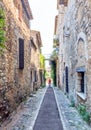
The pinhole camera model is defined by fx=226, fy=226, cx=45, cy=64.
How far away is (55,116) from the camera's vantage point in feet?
30.4

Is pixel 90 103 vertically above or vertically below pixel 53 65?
below

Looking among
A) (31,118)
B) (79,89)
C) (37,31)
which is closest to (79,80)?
(79,89)

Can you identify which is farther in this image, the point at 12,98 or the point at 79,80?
the point at 79,80

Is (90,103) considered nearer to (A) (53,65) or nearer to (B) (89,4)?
(B) (89,4)

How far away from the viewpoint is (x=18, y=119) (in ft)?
28.2

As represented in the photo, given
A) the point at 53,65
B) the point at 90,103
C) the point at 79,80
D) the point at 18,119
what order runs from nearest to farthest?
the point at 90,103, the point at 18,119, the point at 79,80, the point at 53,65

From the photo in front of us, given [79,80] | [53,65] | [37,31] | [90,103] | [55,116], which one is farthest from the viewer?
[53,65]

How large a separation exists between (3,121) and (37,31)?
66.6ft

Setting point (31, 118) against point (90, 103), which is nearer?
point (90, 103)

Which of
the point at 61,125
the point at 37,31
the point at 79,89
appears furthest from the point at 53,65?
the point at 61,125

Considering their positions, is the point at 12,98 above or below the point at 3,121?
above

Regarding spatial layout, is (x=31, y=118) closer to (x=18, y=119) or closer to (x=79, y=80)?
(x=18, y=119)

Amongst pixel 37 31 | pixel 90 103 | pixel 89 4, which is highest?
pixel 37 31

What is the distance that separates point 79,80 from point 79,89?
16.1 inches
